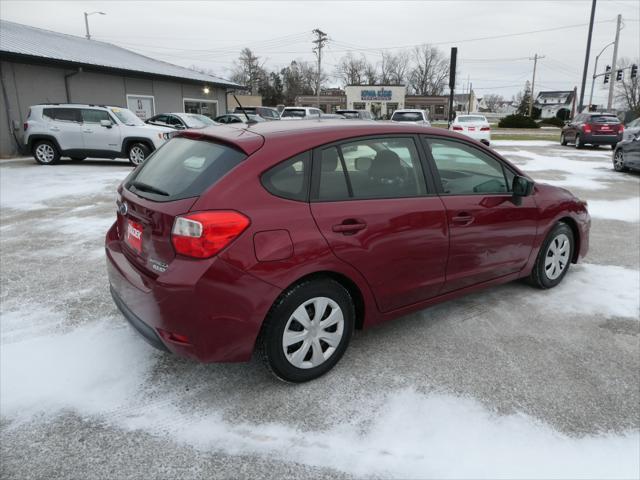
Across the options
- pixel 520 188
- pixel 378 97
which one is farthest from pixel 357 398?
A: pixel 378 97

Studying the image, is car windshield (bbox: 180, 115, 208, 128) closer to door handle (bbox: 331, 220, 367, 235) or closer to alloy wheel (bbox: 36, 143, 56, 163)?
alloy wheel (bbox: 36, 143, 56, 163)

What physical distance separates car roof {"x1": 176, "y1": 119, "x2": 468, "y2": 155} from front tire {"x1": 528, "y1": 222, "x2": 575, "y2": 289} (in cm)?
168

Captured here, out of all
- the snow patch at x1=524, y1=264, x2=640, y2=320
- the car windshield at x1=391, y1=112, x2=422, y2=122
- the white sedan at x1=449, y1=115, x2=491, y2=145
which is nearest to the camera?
the snow patch at x1=524, y1=264, x2=640, y2=320

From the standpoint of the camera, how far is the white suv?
44.4 feet

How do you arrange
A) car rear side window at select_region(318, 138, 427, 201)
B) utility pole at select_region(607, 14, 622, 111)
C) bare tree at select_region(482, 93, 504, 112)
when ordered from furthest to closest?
bare tree at select_region(482, 93, 504, 112), utility pole at select_region(607, 14, 622, 111), car rear side window at select_region(318, 138, 427, 201)

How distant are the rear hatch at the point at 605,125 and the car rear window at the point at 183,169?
21505mm

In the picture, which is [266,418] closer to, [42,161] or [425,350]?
[425,350]

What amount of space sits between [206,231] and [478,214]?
2097 mm

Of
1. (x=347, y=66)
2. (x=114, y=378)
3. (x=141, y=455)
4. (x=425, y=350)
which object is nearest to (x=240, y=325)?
(x=141, y=455)

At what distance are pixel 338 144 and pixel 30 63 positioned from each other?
1799 centimetres

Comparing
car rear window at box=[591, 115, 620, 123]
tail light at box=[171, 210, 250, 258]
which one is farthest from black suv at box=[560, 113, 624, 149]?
tail light at box=[171, 210, 250, 258]

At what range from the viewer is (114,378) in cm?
296

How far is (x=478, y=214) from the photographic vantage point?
3535 millimetres

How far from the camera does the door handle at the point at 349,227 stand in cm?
279
